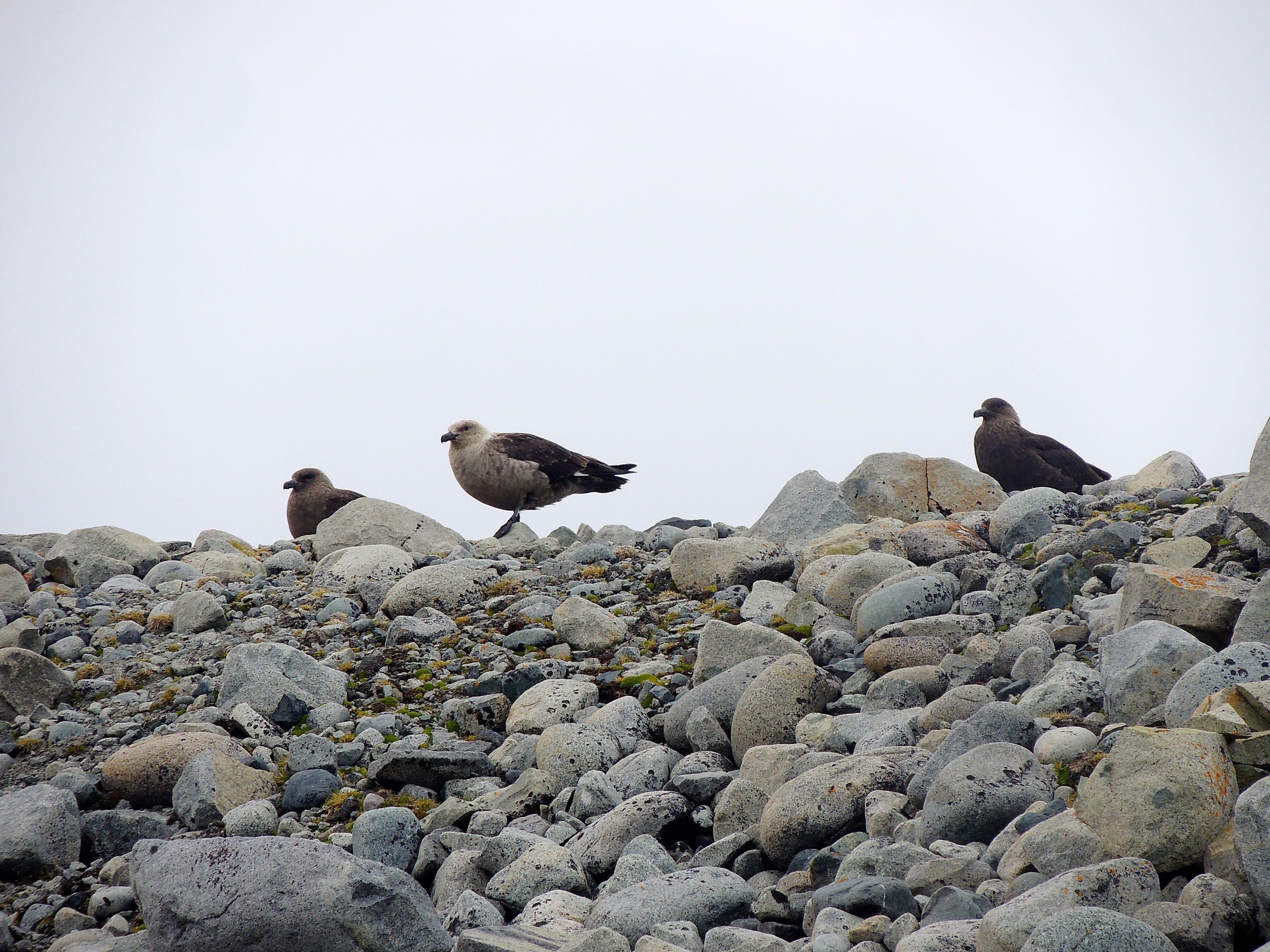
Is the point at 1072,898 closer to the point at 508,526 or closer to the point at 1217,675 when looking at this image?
the point at 1217,675

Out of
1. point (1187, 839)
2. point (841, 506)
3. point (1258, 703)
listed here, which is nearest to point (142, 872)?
point (1187, 839)

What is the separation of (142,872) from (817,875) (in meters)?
2.67

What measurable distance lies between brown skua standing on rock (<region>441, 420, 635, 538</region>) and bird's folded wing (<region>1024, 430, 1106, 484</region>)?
212 inches

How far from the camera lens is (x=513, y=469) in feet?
40.1

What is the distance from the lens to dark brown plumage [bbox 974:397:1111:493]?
11.9 m

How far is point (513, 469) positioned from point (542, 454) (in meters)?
0.48

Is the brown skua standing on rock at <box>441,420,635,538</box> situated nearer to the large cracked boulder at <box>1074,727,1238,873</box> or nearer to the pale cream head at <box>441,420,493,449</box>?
the pale cream head at <box>441,420,493,449</box>

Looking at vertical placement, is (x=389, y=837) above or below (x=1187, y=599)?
below

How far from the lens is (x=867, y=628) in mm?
6574

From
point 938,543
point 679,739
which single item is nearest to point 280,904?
point 679,739

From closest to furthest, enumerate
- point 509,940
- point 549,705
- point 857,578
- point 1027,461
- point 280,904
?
point 509,940 < point 280,904 < point 549,705 < point 857,578 < point 1027,461

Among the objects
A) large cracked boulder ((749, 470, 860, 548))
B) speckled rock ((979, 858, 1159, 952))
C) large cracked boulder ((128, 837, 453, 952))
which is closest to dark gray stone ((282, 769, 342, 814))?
large cracked boulder ((128, 837, 453, 952))

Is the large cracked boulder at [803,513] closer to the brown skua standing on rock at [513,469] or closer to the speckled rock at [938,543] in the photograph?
the speckled rock at [938,543]

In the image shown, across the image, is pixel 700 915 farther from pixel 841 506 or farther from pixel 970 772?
pixel 841 506
